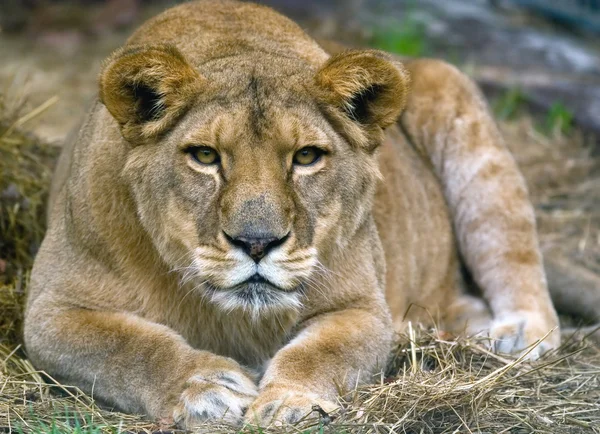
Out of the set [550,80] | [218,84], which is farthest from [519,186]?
[550,80]

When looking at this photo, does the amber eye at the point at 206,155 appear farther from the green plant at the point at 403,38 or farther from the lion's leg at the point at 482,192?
the green plant at the point at 403,38

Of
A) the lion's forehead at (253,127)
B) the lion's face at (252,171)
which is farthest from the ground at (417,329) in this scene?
the lion's forehead at (253,127)

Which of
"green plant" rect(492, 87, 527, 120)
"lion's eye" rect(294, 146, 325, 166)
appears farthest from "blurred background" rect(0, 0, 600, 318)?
"lion's eye" rect(294, 146, 325, 166)

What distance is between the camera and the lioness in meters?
4.13

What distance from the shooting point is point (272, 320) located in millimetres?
4684

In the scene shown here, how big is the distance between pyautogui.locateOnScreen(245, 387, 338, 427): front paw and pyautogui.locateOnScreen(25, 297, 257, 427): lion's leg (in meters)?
0.07

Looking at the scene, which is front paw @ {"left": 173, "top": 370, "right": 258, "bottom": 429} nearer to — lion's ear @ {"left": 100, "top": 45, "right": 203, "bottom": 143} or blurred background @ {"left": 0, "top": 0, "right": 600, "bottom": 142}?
lion's ear @ {"left": 100, "top": 45, "right": 203, "bottom": 143}

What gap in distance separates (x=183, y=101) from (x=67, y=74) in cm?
668

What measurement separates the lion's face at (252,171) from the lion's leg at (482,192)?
1849 mm

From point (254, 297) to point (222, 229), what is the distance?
0.95 feet

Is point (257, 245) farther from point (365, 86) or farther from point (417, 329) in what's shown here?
point (417, 329)

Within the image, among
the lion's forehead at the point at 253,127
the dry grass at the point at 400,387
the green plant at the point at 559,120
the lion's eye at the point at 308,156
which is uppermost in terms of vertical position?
the lion's forehead at the point at 253,127

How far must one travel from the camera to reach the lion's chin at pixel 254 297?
13.4 ft

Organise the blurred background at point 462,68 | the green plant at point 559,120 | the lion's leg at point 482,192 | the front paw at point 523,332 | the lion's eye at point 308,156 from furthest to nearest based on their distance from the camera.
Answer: the green plant at point 559,120, the blurred background at point 462,68, the lion's leg at point 482,192, the front paw at point 523,332, the lion's eye at point 308,156
